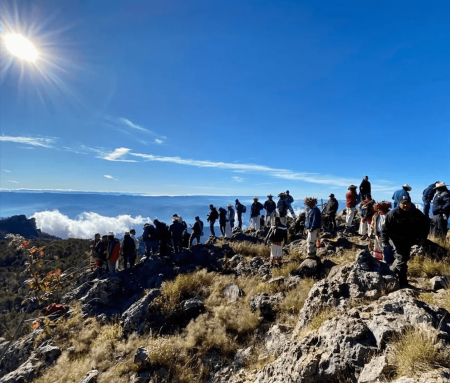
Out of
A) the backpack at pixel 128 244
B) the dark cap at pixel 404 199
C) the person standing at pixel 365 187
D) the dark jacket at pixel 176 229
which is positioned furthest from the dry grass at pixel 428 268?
the backpack at pixel 128 244

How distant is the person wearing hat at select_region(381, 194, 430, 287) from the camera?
6.21 metres

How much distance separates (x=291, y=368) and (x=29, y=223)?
140 m

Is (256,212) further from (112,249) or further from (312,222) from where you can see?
(112,249)

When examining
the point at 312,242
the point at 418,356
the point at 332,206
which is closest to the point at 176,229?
the point at 312,242

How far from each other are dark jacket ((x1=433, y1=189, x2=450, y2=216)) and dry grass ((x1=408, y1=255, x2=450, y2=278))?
2.40 meters

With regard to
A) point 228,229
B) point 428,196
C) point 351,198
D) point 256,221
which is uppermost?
point 428,196

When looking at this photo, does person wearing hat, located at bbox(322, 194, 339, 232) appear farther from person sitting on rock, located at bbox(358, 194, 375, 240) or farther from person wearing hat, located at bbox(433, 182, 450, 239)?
person wearing hat, located at bbox(433, 182, 450, 239)

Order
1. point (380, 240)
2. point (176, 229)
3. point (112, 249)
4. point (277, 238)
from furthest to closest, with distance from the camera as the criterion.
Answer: point (176, 229)
point (112, 249)
point (277, 238)
point (380, 240)

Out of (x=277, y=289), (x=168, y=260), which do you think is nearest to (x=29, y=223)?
(x=168, y=260)

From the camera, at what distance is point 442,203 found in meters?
9.52

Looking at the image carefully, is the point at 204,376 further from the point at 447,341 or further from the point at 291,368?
the point at 447,341

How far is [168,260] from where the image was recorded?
47.5 feet

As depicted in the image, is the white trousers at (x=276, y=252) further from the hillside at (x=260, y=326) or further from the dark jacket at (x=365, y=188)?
the dark jacket at (x=365, y=188)

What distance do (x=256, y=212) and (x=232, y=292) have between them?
30.8ft
